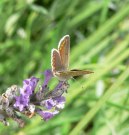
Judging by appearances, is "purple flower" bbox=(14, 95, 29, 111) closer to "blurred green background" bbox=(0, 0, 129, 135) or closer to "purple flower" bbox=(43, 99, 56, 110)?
"purple flower" bbox=(43, 99, 56, 110)

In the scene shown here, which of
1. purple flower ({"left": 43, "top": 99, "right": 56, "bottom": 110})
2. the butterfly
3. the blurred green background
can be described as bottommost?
purple flower ({"left": 43, "top": 99, "right": 56, "bottom": 110})

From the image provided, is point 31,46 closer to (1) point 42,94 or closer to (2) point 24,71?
(2) point 24,71

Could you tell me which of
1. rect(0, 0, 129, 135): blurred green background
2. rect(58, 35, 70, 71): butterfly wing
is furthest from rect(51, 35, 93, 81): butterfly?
rect(0, 0, 129, 135): blurred green background

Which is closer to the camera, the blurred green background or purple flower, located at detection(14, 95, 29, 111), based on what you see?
purple flower, located at detection(14, 95, 29, 111)

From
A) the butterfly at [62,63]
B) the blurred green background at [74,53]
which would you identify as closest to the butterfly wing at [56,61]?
the butterfly at [62,63]

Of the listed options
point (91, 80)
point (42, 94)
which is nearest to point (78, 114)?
point (91, 80)

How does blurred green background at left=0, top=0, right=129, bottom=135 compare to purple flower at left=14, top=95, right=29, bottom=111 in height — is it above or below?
above

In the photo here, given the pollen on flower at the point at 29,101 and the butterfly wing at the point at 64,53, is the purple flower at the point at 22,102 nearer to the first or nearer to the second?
the pollen on flower at the point at 29,101

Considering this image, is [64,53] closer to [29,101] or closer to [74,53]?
[29,101]

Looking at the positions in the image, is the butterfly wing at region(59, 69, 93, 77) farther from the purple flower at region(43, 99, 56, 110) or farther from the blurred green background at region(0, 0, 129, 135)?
the blurred green background at region(0, 0, 129, 135)
